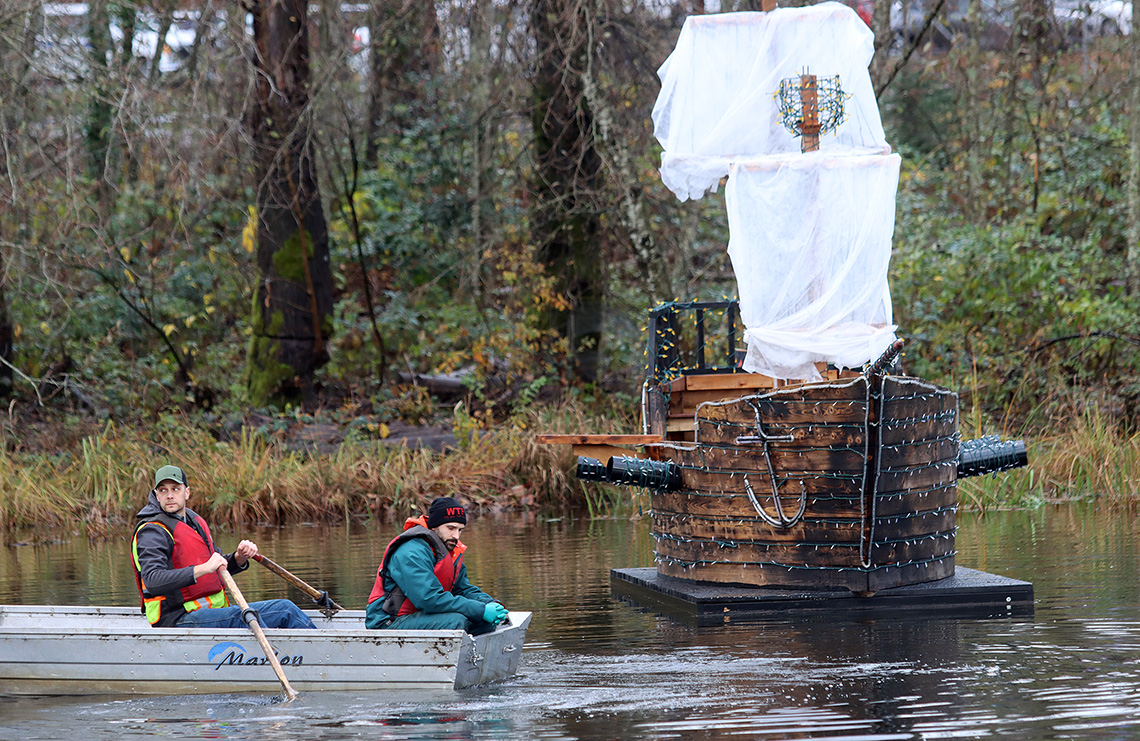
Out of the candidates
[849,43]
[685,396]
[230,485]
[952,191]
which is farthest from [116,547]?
[952,191]

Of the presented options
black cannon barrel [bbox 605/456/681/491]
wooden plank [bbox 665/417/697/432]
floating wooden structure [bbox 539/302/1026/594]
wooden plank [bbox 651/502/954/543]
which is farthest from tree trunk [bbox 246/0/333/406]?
wooden plank [bbox 651/502/954/543]

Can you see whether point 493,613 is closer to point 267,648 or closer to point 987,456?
point 267,648

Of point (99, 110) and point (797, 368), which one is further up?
point (99, 110)

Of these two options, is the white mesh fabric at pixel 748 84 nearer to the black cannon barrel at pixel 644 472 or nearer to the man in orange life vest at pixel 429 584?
the black cannon barrel at pixel 644 472

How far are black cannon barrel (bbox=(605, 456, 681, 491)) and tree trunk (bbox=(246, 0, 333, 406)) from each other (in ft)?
39.8

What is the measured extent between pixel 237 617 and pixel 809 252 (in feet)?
19.0

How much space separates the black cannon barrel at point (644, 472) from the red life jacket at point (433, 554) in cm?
277

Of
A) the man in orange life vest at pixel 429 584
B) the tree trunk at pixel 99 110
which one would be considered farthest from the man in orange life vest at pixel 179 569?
the tree trunk at pixel 99 110

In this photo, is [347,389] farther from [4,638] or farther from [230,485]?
[4,638]

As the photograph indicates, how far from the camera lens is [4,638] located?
962 centimetres

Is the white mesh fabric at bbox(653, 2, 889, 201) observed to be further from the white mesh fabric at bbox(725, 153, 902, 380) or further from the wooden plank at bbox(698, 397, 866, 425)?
the wooden plank at bbox(698, 397, 866, 425)

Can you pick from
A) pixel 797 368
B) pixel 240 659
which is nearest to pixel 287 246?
pixel 797 368

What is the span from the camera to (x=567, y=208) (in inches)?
944

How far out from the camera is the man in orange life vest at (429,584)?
9.17 metres
